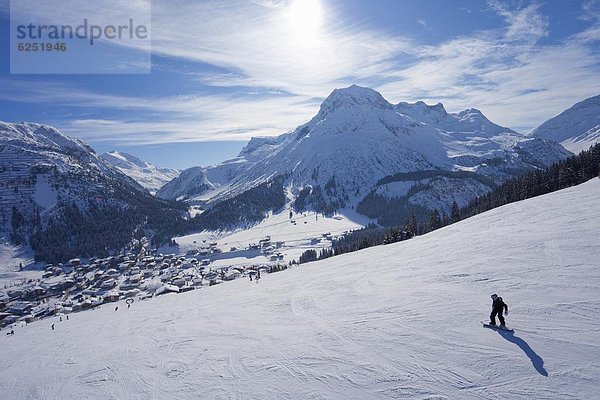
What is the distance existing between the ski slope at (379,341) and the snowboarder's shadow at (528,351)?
0.06 metres

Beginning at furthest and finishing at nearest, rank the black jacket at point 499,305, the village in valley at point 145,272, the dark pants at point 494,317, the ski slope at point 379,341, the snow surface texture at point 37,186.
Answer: the snow surface texture at point 37,186, the village in valley at point 145,272, the black jacket at point 499,305, the dark pants at point 494,317, the ski slope at point 379,341

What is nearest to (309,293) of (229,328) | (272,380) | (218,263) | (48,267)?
(229,328)

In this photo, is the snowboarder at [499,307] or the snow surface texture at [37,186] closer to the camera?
the snowboarder at [499,307]

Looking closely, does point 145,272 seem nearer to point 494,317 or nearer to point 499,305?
point 494,317

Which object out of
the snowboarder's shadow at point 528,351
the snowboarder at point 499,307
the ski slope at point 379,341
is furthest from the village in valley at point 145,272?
the snowboarder's shadow at point 528,351

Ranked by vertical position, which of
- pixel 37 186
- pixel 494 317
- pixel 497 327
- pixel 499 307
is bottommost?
pixel 497 327

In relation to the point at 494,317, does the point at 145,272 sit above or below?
below

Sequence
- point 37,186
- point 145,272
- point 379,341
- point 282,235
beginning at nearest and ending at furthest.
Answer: point 379,341
point 145,272
point 282,235
point 37,186

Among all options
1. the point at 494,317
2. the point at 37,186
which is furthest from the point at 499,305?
the point at 37,186

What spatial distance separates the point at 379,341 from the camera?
40.7 feet

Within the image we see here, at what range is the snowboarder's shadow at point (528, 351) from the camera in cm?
924

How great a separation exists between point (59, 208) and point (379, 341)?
604ft

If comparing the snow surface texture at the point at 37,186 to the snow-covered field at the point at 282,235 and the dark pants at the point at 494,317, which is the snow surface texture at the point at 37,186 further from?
the dark pants at the point at 494,317

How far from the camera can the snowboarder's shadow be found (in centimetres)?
924
